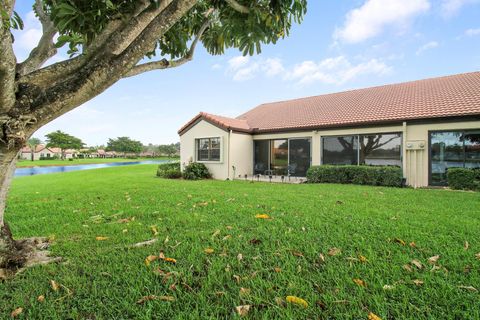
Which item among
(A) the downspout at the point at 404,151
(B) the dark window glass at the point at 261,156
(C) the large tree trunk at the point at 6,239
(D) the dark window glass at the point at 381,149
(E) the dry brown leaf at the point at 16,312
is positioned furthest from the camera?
(B) the dark window glass at the point at 261,156

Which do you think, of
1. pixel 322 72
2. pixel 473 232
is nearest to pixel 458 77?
pixel 322 72

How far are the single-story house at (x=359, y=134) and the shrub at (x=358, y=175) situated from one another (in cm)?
92

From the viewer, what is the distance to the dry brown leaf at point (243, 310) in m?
1.83

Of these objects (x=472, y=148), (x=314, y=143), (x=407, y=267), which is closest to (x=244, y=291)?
(x=407, y=267)

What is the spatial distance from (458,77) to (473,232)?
1463 centimetres

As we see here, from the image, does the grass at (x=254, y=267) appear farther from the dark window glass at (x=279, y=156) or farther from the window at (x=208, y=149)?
the window at (x=208, y=149)

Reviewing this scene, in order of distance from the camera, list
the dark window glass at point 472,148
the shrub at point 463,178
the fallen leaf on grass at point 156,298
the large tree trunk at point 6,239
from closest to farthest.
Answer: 1. the fallen leaf on grass at point 156,298
2. the large tree trunk at point 6,239
3. the shrub at point 463,178
4. the dark window glass at point 472,148

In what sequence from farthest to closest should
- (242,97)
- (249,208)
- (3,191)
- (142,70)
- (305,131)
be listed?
(242,97) → (305,131) → (249,208) → (142,70) → (3,191)

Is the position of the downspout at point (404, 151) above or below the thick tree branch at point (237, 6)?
below

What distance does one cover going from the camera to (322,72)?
1850 cm

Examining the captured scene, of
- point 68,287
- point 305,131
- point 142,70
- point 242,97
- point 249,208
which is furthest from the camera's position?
point 242,97

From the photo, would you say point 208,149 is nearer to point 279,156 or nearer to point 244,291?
point 279,156

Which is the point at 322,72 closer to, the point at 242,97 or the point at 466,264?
the point at 242,97

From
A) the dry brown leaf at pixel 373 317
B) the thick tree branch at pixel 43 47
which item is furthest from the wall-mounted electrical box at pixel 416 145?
the thick tree branch at pixel 43 47
